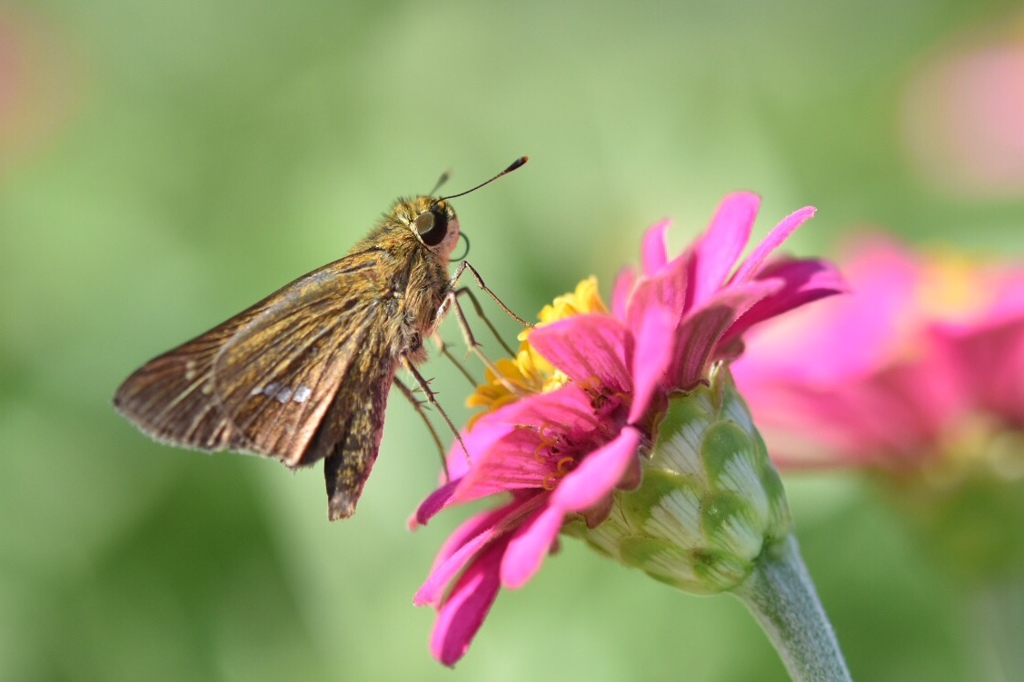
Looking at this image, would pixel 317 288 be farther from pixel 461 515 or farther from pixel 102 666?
pixel 102 666

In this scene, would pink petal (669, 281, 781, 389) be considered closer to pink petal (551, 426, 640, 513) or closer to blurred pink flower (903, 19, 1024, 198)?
pink petal (551, 426, 640, 513)

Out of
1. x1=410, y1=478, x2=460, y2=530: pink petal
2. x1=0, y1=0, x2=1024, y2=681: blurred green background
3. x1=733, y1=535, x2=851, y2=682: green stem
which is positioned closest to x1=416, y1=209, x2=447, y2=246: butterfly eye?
x1=410, y1=478, x2=460, y2=530: pink petal

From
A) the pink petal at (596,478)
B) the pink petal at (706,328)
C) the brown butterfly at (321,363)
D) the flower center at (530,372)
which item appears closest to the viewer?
the pink petal at (596,478)

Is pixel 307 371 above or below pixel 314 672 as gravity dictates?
above

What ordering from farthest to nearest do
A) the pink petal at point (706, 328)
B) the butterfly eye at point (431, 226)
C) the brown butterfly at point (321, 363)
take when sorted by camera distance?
the butterfly eye at point (431, 226)
the brown butterfly at point (321, 363)
the pink petal at point (706, 328)

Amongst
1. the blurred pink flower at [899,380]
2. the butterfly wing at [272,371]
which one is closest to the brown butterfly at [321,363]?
the butterfly wing at [272,371]

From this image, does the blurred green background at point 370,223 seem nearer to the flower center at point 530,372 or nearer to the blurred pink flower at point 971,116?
the blurred pink flower at point 971,116

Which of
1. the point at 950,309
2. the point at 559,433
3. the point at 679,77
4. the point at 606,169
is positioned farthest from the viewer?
the point at 679,77

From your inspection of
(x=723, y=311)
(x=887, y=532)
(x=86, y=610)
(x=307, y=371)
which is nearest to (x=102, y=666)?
(x=86, y=610)
